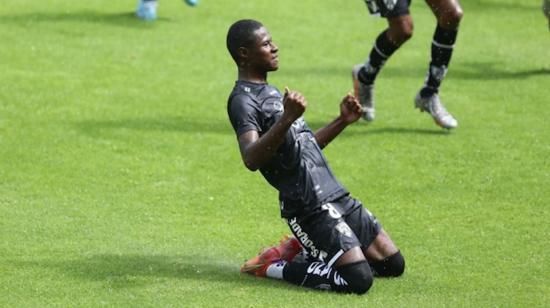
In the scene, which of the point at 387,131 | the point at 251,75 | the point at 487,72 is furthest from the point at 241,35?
the point at 487,72

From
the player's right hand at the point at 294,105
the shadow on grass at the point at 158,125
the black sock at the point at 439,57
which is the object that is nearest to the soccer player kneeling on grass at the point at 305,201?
the player's right hand at the point at 294,105

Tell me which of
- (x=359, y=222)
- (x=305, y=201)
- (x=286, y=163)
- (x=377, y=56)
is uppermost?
(x=286, y=163)

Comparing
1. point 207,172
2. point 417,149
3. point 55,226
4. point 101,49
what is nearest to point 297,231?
point 55,226

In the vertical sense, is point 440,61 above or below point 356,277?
below

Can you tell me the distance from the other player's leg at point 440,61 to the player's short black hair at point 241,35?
3208mm

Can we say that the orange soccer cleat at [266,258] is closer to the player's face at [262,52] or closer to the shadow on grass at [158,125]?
the player's face at [262,52]

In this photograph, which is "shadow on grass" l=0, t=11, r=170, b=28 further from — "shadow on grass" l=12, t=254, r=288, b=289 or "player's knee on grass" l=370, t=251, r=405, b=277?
"player's knee on grass" l=370, t=251, r=405, b=277

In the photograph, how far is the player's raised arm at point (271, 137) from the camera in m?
6.02

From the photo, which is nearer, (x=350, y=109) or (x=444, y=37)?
(x=350, y=109)

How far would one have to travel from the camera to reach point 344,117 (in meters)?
6.82

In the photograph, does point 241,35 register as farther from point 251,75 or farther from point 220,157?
point 220,157

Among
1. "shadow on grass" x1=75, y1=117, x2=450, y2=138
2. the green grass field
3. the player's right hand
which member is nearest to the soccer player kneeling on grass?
the green grass field

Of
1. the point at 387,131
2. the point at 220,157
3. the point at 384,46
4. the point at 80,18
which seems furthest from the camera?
the point at 80,18

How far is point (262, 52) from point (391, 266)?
56.2 inches
